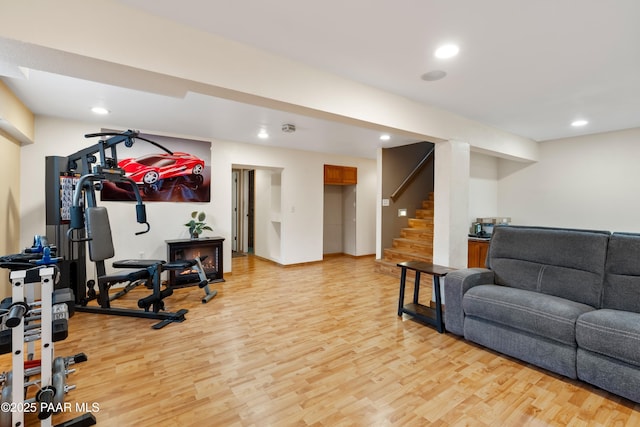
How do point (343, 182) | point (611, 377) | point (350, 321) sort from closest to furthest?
1. point (611, 377)
2. point (350, 321)
3. point (343, 182)

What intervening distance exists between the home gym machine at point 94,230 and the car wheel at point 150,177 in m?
0.84

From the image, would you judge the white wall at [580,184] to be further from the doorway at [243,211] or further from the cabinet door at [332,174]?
the doorway at [243,211]

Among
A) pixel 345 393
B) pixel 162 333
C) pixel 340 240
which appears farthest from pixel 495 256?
pixel 340 240

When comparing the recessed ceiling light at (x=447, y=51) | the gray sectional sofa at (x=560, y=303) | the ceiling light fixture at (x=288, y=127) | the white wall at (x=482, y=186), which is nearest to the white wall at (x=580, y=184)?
the white wall at (x=482, y=186)

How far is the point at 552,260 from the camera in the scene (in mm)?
2668

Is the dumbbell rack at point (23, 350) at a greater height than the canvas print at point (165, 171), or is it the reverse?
the canvas print at point (165, 171)

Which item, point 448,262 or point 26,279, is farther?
point 448,262

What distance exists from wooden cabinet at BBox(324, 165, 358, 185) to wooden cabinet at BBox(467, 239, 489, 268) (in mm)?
2849

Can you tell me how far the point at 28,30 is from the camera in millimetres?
1534

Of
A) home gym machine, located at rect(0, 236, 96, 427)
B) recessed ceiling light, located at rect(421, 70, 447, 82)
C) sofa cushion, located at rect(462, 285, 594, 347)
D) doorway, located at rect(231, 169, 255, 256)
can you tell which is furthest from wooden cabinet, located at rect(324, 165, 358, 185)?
home gym machine, located at rect(0, 236, 96, 427)

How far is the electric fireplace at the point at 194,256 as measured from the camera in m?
4.48

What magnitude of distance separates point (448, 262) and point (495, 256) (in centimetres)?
80

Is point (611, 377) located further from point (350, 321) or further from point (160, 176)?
point (160, 176)

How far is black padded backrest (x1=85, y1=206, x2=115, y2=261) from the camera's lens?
3189 millimetres
